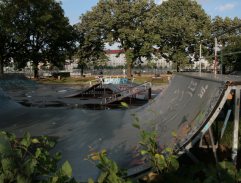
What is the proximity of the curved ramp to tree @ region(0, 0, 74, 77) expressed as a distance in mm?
42125

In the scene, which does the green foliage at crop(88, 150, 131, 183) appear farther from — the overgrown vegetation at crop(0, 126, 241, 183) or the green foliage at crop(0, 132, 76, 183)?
the green foliage at crop(0, 132, 76, 183)

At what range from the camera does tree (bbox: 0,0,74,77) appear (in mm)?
52000

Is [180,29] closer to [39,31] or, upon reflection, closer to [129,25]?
[129,25]

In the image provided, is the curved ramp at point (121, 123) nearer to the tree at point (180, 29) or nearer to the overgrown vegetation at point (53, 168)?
the overgrown vegetation at point (53, 168)

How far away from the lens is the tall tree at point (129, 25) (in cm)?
5450

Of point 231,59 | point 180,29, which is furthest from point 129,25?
point 231,59

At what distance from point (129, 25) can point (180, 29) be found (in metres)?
7.78

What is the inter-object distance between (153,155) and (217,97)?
1.20m

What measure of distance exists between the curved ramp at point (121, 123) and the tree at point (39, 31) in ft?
138

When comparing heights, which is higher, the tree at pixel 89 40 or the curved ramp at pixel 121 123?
the tree at pixel 89 40

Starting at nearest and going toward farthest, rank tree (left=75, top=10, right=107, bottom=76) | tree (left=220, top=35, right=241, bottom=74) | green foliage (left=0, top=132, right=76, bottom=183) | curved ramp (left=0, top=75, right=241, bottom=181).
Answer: green foliage (left=0, top=132, right=76, bottom=183) → curved ramp (left=0, top=75, right=241, bottom=181) → tree (left=220, top=35, right=241, bottom=74) → tree (left=75, top=10, right=107, bottom=76)

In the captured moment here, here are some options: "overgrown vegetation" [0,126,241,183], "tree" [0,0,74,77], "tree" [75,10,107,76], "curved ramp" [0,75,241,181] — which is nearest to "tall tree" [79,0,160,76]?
"tree" [75,10,107,76]

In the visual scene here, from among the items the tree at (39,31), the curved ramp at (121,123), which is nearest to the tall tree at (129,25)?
the tree at (39,31)

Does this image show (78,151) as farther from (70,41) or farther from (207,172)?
(70,41)
